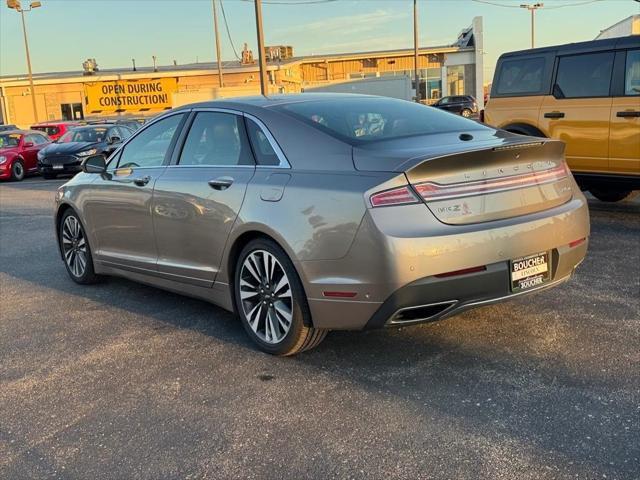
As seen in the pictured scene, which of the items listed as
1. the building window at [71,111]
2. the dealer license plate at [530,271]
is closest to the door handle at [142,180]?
the dealer license plate at [530,271]

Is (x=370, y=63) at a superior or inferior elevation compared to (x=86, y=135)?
superior

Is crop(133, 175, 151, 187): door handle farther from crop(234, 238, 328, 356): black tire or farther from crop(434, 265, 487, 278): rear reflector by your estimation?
crop(434, 265, 487, 278): rear reflector

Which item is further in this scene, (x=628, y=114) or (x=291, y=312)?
(x=628, y=114)

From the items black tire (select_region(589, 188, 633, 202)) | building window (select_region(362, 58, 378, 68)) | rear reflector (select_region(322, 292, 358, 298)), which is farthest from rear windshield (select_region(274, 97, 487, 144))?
building window (select_region(362, 58, 378, 68))

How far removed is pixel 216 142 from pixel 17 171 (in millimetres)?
17082

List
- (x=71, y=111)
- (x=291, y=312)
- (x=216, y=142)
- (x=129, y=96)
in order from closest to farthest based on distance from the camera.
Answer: (x=291, y=312)
(x=216, y=142)
(x=129, y=96)
(x=71, y=111)

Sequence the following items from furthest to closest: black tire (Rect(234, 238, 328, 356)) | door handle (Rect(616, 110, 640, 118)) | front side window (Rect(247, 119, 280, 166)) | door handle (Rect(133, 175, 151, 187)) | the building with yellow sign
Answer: the building with yellow sign < door handle (Rect(616, 110, 640, 118)) < door handle (Rect(133, 175, 151, 187)) < front side window (Rect(247, 119, 280, 166)) < black tire (Rect(234, 238, 328, 356))

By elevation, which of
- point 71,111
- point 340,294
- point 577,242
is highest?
point 71,111

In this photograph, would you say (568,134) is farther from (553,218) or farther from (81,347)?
(81,347)

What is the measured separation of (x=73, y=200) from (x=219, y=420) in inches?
140

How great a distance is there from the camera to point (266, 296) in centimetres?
413

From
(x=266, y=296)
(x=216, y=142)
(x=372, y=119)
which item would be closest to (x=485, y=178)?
(x=372, y=119)

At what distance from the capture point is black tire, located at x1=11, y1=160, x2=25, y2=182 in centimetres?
1940

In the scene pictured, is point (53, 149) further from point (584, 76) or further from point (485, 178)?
point (485, 178)
